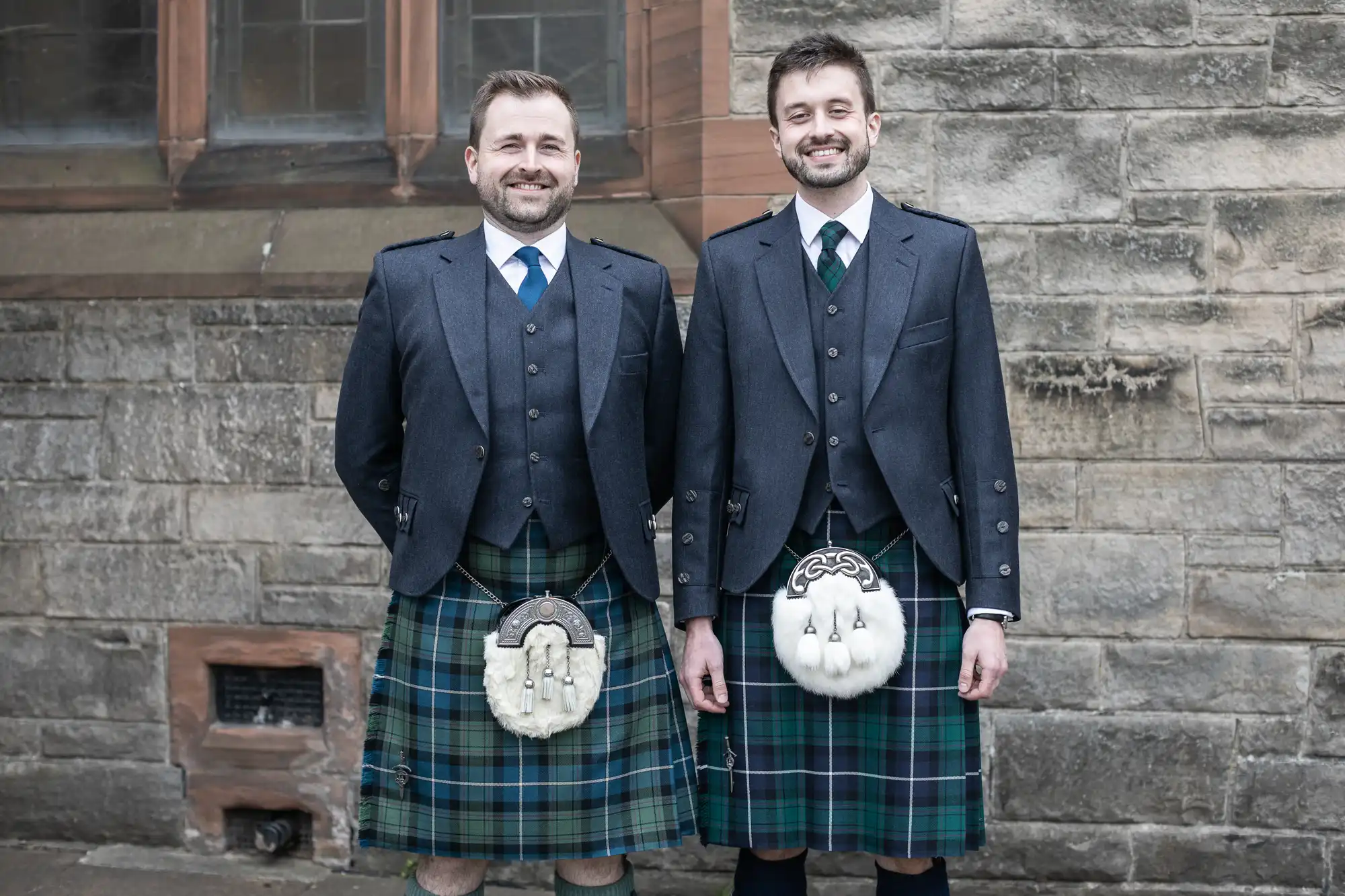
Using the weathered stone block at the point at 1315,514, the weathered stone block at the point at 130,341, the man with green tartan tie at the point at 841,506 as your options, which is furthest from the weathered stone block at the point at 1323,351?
the weathered stone block at the point at 130,341

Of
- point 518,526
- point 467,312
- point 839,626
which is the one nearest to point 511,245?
point 467,312

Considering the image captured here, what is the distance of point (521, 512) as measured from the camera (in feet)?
8.65

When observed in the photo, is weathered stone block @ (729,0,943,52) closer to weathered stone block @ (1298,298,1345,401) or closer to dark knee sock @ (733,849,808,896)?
weathered stone block @ (1298,298,1345,401)

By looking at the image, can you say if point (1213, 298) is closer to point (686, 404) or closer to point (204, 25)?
point (686, 404)

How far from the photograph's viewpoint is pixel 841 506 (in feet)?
Answer: 8.63

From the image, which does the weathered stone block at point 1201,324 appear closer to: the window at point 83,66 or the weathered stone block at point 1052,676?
the weathered stone block at point 1052,676

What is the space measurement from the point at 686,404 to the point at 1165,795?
191 centimetres

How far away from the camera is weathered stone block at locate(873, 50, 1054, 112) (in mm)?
3730

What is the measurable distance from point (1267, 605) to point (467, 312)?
2.24 meters

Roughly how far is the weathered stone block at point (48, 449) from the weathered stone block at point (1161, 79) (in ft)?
9.18

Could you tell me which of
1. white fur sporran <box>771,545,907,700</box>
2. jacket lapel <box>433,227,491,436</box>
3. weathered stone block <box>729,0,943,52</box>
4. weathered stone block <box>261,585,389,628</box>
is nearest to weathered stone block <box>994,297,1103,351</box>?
weathered stone block <box>729,0,943,52</box>

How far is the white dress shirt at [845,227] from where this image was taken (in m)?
2.69

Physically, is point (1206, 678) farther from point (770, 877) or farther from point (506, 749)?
point (506, 749)

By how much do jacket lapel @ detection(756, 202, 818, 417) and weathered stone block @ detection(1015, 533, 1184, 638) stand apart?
1.41 meters
